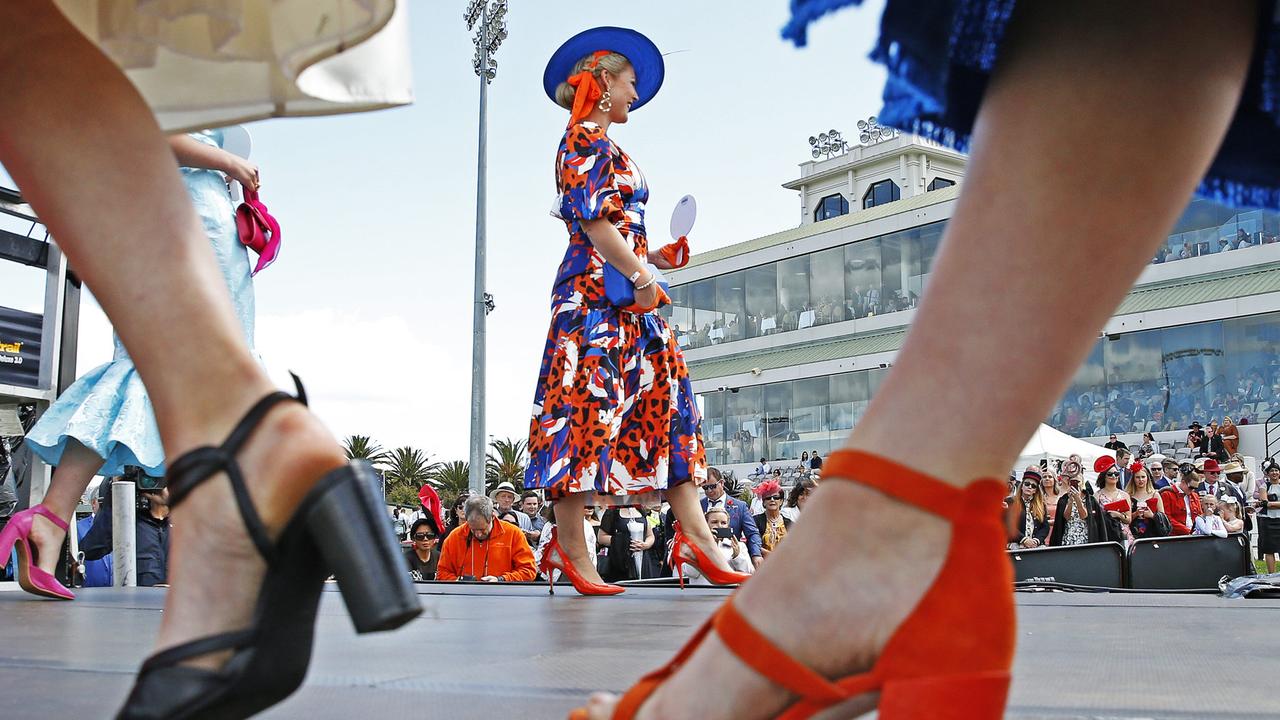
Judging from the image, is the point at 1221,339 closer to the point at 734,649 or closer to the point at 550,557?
the point at 550,557

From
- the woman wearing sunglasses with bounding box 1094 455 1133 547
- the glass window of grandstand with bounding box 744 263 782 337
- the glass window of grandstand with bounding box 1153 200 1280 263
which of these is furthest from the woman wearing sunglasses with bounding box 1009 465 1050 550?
the glass window of grandstand with bounding box 744 263 782 337

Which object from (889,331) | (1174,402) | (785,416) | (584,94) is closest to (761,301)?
(785,416)

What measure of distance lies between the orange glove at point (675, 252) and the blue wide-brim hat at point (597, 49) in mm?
500

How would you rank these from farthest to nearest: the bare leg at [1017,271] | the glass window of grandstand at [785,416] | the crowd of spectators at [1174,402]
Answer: the glass window of grandstand at [785,416] → the crowd of spectators at [1174,402] → the bare leg at [1017,271]

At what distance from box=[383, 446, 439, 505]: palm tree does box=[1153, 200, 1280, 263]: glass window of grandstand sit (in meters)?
26.5

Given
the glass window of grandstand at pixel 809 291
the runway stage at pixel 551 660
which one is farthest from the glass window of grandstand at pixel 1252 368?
the runway stage at pixel 551 660

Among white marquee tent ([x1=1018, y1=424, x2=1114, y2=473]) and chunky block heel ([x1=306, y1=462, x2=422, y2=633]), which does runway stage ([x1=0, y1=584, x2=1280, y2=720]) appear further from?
white marquee tent ([x1=1018, y1=424, x2=1114, y2=473])

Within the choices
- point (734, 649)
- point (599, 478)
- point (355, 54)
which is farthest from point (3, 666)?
point (599, 478)

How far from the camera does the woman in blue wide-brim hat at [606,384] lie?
3354 mm

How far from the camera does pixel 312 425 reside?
3.11ft

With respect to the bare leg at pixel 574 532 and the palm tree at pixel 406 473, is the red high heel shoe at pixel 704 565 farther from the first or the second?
the palm tree at pixel 406 473

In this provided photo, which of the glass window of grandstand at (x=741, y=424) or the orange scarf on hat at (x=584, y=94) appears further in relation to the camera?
the glass window of grandstand at (x=741, y=424)

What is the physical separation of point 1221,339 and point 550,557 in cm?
2405

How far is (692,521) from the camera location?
3.43 metres
